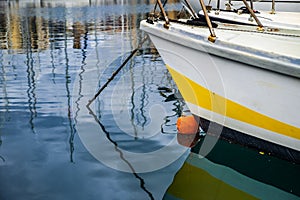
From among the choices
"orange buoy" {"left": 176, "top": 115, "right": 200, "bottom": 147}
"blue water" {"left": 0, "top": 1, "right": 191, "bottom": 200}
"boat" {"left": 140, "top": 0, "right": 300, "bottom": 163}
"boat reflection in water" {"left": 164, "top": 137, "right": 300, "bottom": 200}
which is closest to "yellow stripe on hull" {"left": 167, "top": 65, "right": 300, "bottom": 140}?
"boat" {"left": 140, "top": 0, "right": 300, "bottom": 163}

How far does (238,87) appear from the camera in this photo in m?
5.22

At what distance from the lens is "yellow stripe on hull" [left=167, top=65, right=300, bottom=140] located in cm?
503

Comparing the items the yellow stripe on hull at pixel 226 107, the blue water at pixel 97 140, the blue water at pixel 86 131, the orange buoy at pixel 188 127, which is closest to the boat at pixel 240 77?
the yellow stripe on hull at pixel 226 107

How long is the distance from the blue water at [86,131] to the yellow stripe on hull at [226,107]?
0.71m

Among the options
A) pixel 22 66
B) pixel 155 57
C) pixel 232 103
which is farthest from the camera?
pixel 155 57

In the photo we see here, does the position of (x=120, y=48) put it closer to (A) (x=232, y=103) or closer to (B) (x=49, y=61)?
(B) (x=49, y=61)

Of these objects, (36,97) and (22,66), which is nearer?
(36,97)

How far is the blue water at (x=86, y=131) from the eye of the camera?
4824 mm

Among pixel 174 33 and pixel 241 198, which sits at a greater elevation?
pixel 174 33

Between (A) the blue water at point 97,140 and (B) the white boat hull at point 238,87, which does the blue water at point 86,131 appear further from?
(B) the white boat hull at point 238,87

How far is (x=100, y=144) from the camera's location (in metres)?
6.07

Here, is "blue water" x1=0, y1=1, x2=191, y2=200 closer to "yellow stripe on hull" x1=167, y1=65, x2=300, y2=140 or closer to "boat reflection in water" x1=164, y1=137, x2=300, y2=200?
"boat reflection in water" x1=164, y1=137, x2=300, y2=200

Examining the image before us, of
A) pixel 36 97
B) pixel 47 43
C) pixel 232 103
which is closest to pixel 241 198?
pixel 232 103

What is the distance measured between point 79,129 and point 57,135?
1.23 feet
